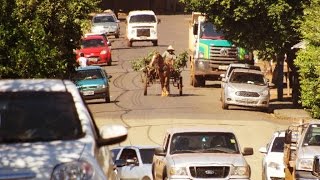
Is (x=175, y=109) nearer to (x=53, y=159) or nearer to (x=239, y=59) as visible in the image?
(x=239, y=59)

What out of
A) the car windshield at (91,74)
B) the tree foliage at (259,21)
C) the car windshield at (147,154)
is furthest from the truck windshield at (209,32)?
the car windshield at (147,154)

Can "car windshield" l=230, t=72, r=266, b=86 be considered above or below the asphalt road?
above

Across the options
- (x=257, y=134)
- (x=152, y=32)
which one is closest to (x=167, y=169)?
(x=257, y=134)

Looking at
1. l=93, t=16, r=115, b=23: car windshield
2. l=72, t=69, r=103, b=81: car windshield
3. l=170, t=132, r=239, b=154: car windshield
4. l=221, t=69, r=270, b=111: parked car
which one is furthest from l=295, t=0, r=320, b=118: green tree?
l=93, t=16, r=115, b=23: car windshield

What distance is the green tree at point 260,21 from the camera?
40875 millimetres

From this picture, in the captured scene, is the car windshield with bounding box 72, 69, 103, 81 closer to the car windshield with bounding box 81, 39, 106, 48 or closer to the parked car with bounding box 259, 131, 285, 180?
the car windshield with bounding box 81, 39, 106, 48

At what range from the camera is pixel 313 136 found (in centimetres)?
2045

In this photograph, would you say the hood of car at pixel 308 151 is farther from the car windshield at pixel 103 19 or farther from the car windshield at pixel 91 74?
the car windshield at pixel 103 19

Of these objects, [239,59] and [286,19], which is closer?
[286,19]

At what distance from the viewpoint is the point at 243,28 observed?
42844 mm

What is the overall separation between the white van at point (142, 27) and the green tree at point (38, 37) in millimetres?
49311

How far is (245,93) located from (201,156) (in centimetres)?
2070

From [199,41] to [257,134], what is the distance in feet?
51.1

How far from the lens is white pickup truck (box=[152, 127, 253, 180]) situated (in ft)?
67.8
